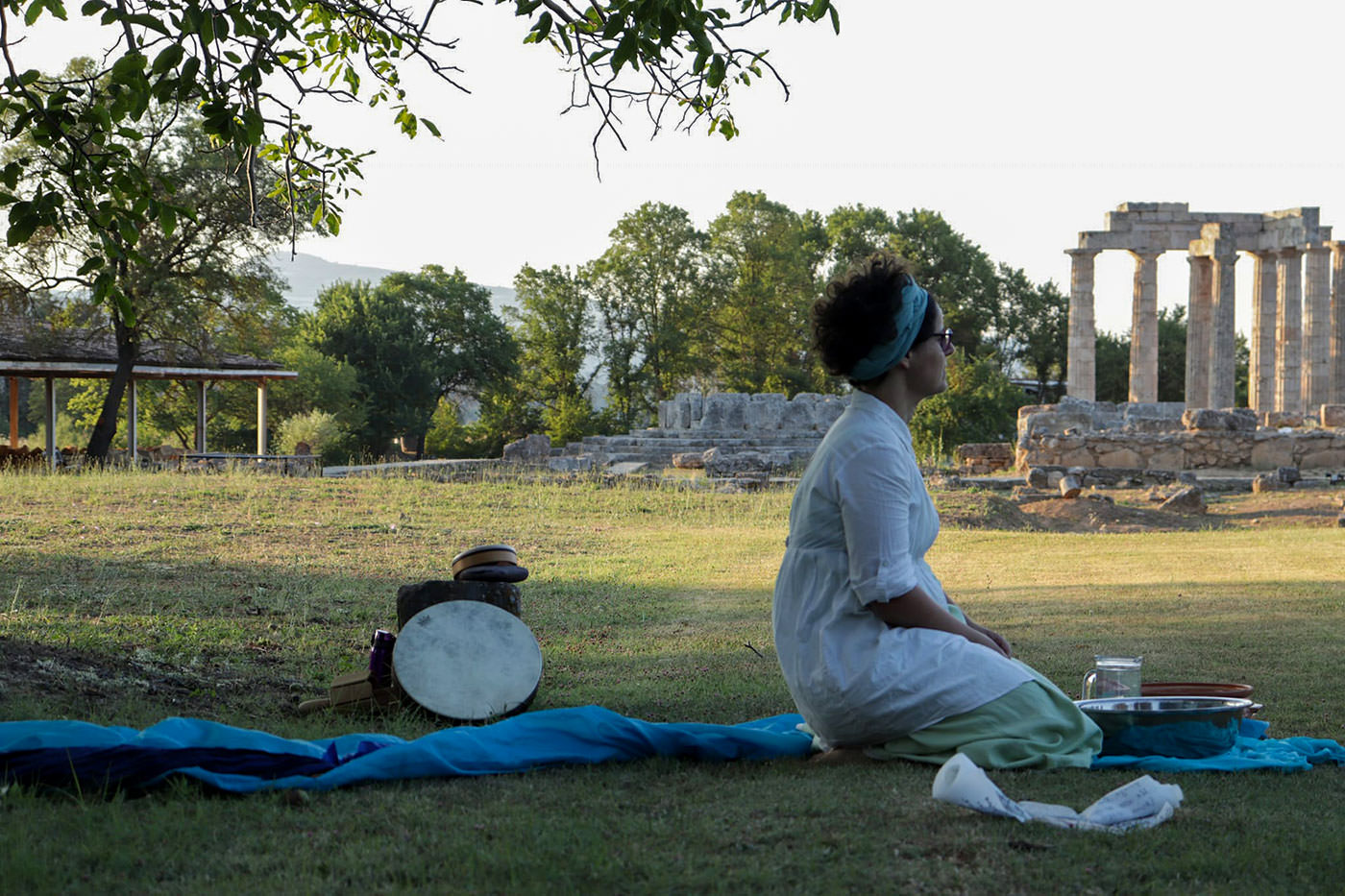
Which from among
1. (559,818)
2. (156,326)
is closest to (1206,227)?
(156,326)

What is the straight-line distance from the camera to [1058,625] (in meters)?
8.30

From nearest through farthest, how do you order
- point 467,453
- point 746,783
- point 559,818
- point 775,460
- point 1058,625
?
point 559,818
point 746,783
point 1058,625
point 775,460
point 467,453

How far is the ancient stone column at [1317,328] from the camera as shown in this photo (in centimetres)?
3694

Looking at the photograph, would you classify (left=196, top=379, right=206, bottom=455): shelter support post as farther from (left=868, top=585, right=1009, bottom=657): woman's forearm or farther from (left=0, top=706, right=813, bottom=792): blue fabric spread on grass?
(left=868, top=585, right=1009, bottom=657): woman's forearm

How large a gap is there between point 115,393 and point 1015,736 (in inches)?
1122

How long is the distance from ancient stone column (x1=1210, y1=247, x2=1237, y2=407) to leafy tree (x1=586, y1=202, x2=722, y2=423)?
20.0 m

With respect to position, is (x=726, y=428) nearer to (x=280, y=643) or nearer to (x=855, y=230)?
(x=280, y=643)

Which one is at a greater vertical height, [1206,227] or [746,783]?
[1206,227]

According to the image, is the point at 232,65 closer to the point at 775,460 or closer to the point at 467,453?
the point at 775,460

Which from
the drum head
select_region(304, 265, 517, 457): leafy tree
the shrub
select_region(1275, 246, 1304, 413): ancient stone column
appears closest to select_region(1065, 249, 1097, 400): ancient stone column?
select_region(1275, 246, 1304, 413): ancient stone column

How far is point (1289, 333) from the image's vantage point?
121ft

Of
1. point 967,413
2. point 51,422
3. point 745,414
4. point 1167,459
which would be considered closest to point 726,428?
point 745,414

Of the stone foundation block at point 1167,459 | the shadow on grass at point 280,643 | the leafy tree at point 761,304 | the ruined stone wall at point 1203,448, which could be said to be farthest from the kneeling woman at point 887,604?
the leafy tree at point 761,304

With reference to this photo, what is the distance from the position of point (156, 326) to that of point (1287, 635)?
2644 centimetres
